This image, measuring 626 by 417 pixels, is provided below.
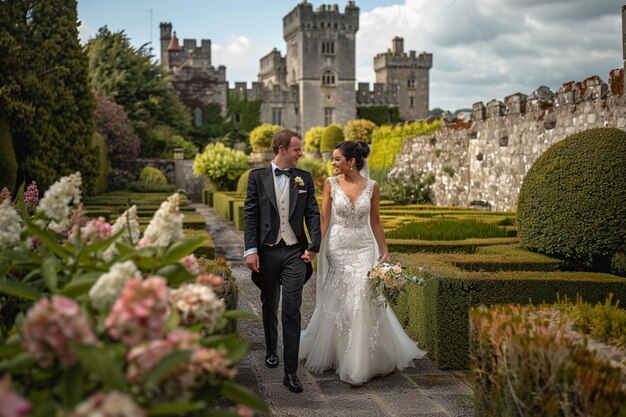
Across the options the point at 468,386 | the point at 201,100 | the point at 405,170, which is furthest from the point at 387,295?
the point at 201,100

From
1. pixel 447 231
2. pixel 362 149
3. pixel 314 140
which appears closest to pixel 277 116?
pixel 314 140

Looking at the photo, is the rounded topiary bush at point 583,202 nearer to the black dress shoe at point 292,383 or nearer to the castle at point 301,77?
the black dress shoe at point 292,383

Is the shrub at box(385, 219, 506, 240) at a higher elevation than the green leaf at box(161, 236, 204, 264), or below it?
below

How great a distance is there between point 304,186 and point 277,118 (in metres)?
52.9

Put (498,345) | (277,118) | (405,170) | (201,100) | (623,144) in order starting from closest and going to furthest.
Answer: (498,345) < (623,144) < (405,170) < (201,100) < (277,118)

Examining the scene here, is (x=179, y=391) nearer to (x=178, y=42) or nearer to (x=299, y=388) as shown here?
(x=299, y=388)

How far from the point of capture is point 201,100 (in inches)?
2120

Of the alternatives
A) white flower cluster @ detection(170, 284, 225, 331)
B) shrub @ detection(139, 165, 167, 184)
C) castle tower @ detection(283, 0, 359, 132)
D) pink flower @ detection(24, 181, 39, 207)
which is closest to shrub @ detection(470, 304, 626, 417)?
white flower cluster @ detection(170, 284, 225, 331)

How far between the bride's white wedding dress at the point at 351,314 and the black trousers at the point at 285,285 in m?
0.42

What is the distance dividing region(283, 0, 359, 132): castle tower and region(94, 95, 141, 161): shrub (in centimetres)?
2709

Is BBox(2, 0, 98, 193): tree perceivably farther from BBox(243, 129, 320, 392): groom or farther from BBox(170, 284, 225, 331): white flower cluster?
BBox(170, 284, 225, 331): white flower cluster

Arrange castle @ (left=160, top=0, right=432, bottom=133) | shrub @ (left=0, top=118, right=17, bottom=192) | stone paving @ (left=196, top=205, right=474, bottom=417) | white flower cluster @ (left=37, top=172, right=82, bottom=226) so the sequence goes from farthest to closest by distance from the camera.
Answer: castle @ (left=160, top=0, right=432, bottom=133)
shrub @ (left=0, top=118, right=17, bottom=192)
stone paving @ (left=196, top=205, right=474, bottom=417)
white flower cluster @ (left=37, top=172, right=82, bottom=226)

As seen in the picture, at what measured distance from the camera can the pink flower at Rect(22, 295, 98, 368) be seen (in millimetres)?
1851

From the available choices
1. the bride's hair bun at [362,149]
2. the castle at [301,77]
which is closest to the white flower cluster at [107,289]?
the bride's hair bun at [362,149]
